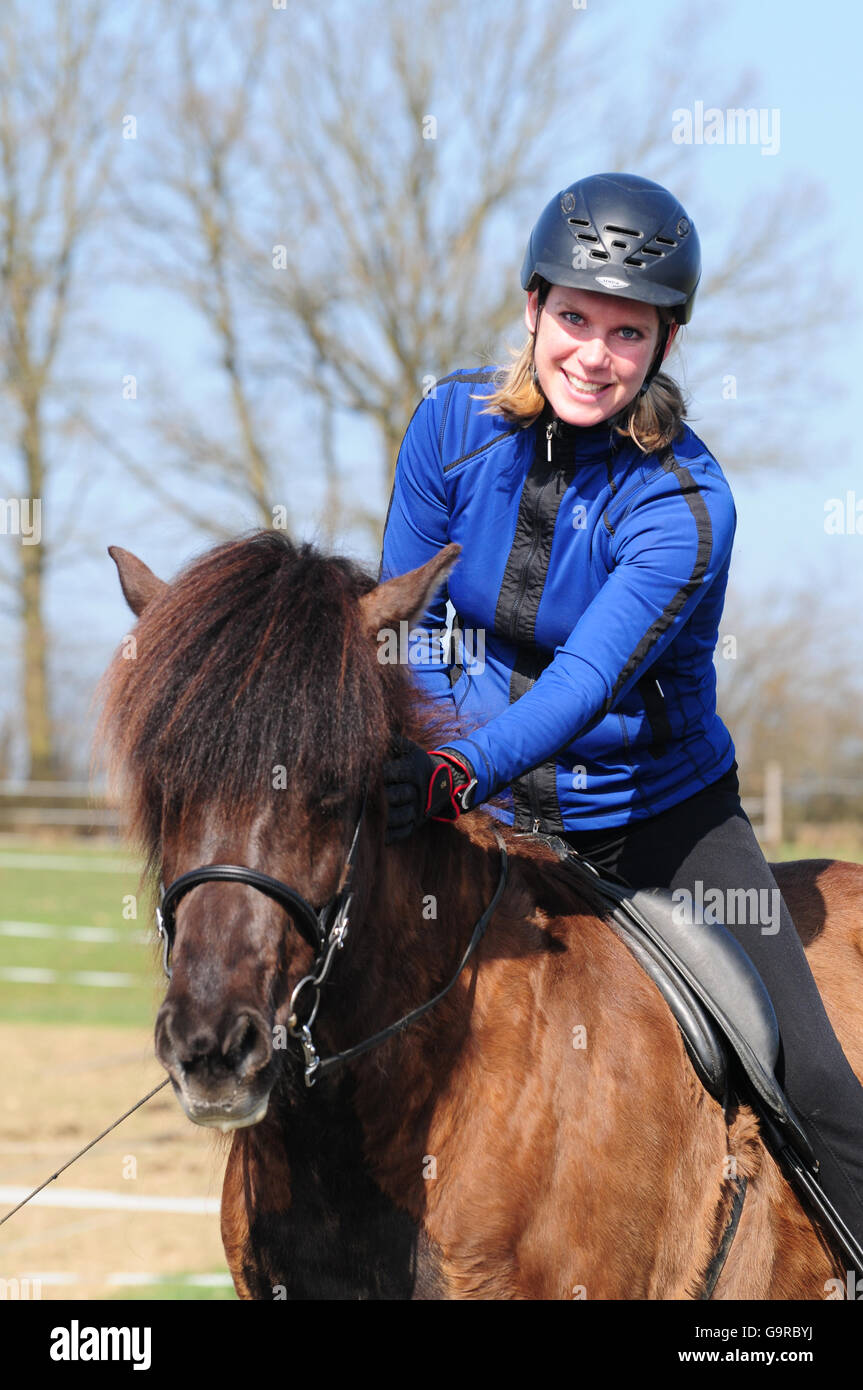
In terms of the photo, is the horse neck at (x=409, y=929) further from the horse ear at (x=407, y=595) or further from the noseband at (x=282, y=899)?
the horse ear at (x=407, y=595)

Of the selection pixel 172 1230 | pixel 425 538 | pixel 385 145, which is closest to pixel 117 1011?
pixel 172 1230

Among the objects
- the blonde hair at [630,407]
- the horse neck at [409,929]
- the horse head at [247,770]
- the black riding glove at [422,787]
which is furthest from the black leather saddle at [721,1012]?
the blonde hair at [630,407]

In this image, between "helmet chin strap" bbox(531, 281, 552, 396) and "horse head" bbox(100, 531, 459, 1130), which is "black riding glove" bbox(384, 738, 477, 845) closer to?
"horse head" bbox(100, 531, 459, 1130)

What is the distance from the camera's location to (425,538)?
3.50 metres

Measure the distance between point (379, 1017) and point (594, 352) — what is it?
1619 millimetres

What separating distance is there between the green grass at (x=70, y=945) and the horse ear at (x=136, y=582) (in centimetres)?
528

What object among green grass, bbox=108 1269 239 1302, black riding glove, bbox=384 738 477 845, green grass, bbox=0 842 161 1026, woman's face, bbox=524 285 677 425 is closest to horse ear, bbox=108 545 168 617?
black riding glove, bbox=384 738 477 845

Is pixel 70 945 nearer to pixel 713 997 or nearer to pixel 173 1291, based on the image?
pixel 173 1291

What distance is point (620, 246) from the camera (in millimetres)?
3260

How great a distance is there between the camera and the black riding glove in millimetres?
2572

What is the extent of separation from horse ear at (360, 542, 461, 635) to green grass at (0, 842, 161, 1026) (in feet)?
18.4

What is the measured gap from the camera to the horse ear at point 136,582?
285 centimetres

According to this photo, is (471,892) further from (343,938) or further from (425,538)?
(425,538)

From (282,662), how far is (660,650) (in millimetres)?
990
